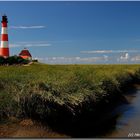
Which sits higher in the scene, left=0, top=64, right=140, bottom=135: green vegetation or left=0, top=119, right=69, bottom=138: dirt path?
left=0, top=64, right=140, bottom=135: green vegetation

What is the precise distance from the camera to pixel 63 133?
7.59 meters

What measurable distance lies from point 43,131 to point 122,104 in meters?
5.86

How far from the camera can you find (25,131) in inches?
286

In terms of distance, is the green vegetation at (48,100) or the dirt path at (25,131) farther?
the green vegetation at (48,100)

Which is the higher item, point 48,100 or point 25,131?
point 48,100

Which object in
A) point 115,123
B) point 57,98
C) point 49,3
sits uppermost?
point 49,3

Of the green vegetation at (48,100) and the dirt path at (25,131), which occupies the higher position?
the green vegetation at (48,100)

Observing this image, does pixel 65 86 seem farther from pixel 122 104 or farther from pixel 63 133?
pixel 122 104

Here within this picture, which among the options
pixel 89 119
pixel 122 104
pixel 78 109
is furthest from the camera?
pixel 122 104

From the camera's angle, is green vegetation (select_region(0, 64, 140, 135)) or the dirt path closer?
the dirt path

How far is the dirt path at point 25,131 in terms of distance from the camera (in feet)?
23.6

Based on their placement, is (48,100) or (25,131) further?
(48,100)

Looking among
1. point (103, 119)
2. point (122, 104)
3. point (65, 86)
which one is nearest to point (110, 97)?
point (122, 104)

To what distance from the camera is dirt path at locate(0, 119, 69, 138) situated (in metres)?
7.18
